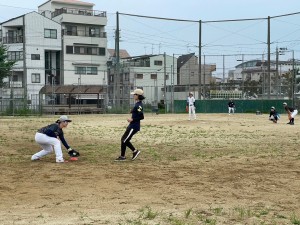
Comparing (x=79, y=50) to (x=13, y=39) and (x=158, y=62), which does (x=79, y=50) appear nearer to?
(x=13, y=39)

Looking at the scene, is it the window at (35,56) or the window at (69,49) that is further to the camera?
the window at (69,49)

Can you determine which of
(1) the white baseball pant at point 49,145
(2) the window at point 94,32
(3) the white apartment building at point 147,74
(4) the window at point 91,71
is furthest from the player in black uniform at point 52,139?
(2) the window at point 94,32

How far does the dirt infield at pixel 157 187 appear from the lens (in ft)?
16.6

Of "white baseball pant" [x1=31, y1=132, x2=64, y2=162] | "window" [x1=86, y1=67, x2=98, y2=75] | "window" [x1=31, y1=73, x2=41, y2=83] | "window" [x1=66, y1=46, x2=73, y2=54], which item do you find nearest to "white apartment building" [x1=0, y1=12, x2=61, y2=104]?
"window" [x1=31, y1=73, x2=41, y2=83]

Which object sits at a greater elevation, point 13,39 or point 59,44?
point 13,39

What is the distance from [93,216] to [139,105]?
16.4 feet

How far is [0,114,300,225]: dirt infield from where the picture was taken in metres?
5.07

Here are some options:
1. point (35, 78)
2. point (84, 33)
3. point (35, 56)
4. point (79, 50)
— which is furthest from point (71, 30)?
point (35, 78)

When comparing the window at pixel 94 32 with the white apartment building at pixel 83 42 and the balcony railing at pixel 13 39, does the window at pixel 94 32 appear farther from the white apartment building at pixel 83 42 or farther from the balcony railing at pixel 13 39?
the balcony railing at pixel 13 39

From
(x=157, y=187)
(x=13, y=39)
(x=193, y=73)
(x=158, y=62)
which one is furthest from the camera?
(x=158, y=62)

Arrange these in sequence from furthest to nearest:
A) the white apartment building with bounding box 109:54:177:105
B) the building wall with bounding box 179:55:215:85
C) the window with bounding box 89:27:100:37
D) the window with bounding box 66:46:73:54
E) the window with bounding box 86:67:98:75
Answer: the window with bounding box 89:27:100:37, the window with bounding box 66:46:73:54, the window with bounding box 86:67:98:75, the white apartment building with bounding box 109:54:177:105, the building wall with bounding box 179:55:215:85

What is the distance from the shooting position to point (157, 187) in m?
6.77

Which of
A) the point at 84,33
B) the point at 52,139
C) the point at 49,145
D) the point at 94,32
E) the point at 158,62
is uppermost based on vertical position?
the point at 94,32

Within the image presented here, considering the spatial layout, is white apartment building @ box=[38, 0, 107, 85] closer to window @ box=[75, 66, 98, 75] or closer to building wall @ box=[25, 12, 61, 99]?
window @ box=[75, 66, 98, 75]
